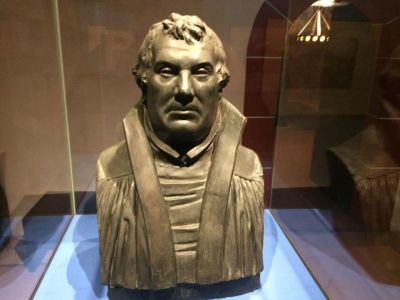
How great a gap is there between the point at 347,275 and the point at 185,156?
954mm

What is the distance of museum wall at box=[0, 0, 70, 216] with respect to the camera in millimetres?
1737

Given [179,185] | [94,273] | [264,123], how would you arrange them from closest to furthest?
1. [179,185]
2. [94,273]
3. [264,123]

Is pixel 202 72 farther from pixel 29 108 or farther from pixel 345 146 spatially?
pixel 29 108

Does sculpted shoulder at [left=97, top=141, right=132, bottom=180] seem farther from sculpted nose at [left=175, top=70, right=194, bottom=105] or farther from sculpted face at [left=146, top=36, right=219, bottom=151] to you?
sculpted nose at [left=175, top=70, right=194, bottom=105]

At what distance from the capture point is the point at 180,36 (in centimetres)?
126

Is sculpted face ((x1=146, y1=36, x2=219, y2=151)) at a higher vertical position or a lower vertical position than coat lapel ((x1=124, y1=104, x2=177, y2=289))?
higher

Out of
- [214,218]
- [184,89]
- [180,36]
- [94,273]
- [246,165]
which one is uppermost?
[180,36]

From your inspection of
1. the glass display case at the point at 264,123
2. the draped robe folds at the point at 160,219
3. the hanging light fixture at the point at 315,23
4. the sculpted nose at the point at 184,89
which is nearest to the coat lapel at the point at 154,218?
the draped robe folds at the point at 160,219

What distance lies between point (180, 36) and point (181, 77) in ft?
0.46

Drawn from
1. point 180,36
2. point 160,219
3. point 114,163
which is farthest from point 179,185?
point 180,36

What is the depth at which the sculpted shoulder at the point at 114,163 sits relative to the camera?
4.53ft

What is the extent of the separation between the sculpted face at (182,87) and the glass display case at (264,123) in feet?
2.35

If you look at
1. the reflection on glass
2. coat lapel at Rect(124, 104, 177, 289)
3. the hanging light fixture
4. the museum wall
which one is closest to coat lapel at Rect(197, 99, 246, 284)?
coat lapel at Rect(124, 104, 177, 289)

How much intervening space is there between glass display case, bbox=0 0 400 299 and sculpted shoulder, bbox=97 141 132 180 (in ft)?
1.55
